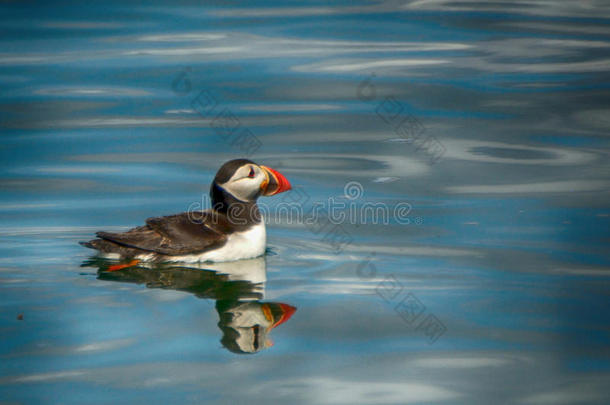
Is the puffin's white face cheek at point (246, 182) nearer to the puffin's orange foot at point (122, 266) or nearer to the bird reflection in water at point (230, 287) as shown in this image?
the bird reflection in water at point (230, 287)

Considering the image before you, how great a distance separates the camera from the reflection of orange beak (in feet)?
21.9

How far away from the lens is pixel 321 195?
10.4 meters

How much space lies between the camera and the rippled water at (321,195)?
19.7 feet

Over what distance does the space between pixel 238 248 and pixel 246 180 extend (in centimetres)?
64

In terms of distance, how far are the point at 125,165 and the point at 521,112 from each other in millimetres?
6006

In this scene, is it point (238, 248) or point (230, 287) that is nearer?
point (230, 287)

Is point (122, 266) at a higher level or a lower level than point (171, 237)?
lower

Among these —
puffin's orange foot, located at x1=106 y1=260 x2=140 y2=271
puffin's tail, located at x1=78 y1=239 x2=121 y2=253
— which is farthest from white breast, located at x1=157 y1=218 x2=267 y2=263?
puffin's tail, located at x1=78 y1=239 x2=121 y2=253

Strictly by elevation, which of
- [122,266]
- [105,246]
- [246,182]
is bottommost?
[122,266]

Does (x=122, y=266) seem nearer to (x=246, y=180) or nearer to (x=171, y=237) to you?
(x=171, y=237)

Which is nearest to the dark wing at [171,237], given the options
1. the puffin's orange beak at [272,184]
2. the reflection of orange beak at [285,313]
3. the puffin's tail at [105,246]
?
the puffin's tail at [105,246]

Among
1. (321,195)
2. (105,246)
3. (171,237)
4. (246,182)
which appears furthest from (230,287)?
(321,195)

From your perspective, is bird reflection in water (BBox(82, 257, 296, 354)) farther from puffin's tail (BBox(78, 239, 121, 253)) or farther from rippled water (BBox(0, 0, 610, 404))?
puffin's tail (BBox(78, 239, 121, 253))

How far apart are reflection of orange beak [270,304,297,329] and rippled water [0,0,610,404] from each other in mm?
23
